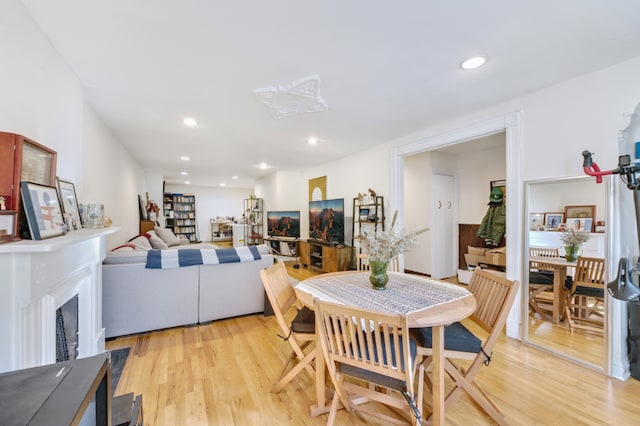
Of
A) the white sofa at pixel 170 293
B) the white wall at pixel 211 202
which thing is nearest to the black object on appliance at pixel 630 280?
the white sofa at pixel 170 293

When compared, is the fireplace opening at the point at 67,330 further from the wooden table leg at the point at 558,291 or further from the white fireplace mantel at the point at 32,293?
the wooden table leg at the point at 558,291

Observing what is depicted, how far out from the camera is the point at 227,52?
6.22ft

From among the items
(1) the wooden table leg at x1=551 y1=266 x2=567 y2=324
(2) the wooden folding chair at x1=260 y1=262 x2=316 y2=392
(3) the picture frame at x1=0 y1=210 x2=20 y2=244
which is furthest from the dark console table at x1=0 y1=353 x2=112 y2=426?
(1) the wooden table leg at x1=551 y1=266 x2=567 y2=324

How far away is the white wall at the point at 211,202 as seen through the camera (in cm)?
1071

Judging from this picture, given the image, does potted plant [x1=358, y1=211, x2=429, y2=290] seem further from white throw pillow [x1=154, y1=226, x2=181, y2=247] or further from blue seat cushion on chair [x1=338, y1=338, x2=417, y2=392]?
white throw pillow [x1=154, y1=226, x2=181, y2=247]

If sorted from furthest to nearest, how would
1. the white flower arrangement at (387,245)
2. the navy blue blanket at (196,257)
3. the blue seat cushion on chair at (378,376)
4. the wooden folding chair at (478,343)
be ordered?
the navy blue blanket at (196,257)
the white flower arrangement at (387,245)
the wooden folding chair at (478,343)
the blue seat cushion on chair at (378,376)

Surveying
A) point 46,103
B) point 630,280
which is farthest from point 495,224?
point 46,103

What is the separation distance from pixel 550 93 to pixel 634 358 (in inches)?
86.1

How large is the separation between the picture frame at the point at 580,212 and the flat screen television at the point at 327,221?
3280 mm

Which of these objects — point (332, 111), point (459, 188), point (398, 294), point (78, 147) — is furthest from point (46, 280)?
point (459, 188)

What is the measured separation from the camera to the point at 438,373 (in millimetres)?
1408

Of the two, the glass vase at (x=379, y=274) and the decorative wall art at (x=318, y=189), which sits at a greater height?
the decorative wall art at (x=318, y=189)

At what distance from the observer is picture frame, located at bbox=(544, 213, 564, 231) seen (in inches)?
93.8

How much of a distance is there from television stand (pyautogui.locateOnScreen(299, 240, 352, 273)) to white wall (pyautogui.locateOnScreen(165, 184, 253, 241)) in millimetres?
6393
